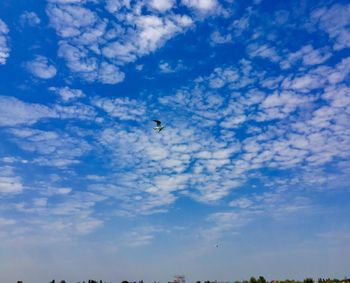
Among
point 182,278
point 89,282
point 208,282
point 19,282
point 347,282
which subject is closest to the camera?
point 19,282

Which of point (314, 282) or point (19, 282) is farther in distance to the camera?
point (314, 282)

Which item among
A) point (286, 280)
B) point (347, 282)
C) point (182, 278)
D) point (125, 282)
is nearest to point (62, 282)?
point (125, 282)

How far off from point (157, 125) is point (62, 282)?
22.9 m

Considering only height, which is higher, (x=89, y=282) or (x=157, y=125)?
(x=157, y=125)

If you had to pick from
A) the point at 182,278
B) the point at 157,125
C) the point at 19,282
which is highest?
the point at 157,125

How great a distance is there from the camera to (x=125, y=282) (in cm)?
4175

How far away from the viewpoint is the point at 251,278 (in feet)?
126

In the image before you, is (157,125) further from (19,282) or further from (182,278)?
(182,278)

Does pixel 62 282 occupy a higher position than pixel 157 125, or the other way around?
pixel 157 125

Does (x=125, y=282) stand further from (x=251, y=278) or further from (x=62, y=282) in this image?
(x=251, y=278)

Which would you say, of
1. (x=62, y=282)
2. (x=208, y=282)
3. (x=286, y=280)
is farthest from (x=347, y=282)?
(x=62, y=282)

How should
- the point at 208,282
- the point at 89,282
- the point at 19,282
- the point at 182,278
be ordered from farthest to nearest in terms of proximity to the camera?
the point at 182,278 < the point at 208,282 < the point at 89,282 < the point at 19,282

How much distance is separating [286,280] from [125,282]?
1944 cm

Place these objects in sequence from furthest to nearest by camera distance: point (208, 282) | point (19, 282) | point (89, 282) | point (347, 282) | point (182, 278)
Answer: point (182, 278) < point (208, 282) < point (89, 282) < point (347, 282) < point (19, 282)
